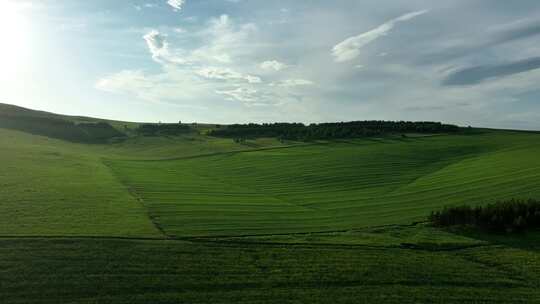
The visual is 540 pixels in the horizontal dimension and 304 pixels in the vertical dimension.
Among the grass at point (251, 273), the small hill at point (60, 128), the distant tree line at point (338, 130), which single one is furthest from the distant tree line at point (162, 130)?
the grass at point (251, 273)

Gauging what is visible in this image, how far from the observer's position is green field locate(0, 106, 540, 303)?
58.5 ft

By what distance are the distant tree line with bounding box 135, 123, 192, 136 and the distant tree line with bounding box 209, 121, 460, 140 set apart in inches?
462

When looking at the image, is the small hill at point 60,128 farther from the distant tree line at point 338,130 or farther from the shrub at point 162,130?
the distant tree line at point 338,130

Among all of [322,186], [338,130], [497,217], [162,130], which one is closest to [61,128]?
[162,130]

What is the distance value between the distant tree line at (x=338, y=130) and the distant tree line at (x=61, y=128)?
3199cm

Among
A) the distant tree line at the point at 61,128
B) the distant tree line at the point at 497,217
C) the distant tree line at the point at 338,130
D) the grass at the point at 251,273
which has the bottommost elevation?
the grass at the point at 251,273

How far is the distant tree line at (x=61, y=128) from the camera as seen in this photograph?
397 feet

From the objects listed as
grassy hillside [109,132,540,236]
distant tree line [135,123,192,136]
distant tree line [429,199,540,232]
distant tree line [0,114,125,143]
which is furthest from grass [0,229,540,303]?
distant tree line [135,123,192,136]

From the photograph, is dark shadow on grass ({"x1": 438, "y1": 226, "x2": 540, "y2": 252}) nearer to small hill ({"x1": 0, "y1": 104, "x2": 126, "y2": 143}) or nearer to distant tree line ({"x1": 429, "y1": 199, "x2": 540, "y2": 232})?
distant tree line ({"x1": 429, "y1": 199, "x2": 540, "y2": 232})

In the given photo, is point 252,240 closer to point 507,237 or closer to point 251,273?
point 251,273

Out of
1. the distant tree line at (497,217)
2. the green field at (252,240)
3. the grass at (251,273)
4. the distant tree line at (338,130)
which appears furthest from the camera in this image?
the distant tree line at (338,130)

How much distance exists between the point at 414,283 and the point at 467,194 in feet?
92.5

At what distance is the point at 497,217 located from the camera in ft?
100.0

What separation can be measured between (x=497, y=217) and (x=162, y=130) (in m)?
117
